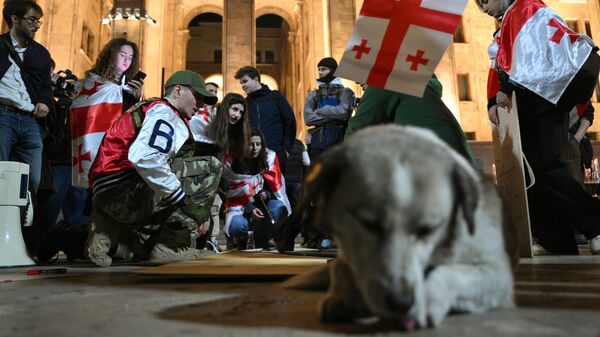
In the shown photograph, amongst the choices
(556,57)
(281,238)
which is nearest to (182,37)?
(281,238)

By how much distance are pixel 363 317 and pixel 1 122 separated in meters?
3.91

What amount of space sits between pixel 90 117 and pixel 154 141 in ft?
4.62

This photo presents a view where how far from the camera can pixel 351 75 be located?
6.95 feet

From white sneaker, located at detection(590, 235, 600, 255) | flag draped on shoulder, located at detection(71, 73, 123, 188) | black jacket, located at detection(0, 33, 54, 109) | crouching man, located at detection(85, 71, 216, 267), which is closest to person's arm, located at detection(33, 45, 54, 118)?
black jacket, located at detection(0, 33, 54, 109)

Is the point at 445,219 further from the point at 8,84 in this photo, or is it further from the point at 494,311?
the point at 8,84

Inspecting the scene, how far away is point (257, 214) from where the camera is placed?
6.00 meters

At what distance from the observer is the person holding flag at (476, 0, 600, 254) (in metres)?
3.47

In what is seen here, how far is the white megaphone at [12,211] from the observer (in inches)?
146

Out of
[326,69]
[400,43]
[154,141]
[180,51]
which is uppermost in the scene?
[180,51]

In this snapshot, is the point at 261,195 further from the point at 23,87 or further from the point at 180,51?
the point at 180,51

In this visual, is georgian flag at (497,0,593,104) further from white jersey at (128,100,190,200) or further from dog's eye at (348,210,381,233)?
dog's eye at (348,210,381,233)

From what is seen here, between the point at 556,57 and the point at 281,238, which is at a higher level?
the point at 556,57

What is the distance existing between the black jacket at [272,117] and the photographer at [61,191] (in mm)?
2446

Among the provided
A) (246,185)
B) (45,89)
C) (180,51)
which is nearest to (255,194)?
(246,185)
